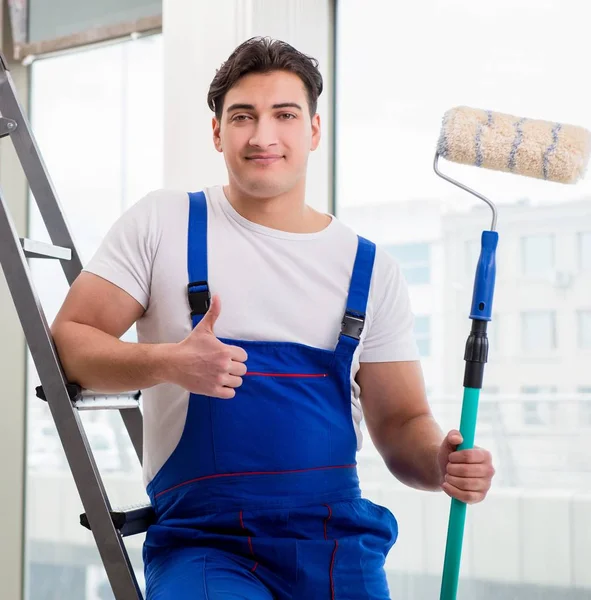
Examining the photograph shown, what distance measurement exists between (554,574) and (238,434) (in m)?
1.11

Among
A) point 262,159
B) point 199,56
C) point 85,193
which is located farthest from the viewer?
point 85,193

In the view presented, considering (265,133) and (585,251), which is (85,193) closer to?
(265,133)

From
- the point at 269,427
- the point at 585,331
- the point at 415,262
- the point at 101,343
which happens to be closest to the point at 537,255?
the point at 585,331

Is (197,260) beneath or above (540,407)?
above

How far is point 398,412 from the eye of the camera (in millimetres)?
1764

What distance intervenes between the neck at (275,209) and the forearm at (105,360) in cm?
41

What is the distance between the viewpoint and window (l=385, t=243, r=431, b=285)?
238 centimetres

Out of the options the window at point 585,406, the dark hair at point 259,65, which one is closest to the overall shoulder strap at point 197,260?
the dark hair at point 259,65

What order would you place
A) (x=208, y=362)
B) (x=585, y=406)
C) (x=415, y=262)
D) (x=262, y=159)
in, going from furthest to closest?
(x=415, y=262), (x=585, y=406), (x=262, y=159), (x=208, y=362)

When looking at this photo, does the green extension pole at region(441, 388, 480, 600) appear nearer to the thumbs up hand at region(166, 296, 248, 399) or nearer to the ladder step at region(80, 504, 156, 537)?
the thumbs up hand at region(166, 296, 248, 399)

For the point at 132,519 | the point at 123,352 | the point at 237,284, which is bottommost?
the point at 132,519

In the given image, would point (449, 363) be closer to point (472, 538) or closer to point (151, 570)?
point (472, 538)

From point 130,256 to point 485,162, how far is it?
68 centimetres

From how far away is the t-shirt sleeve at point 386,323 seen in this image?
1758mm
